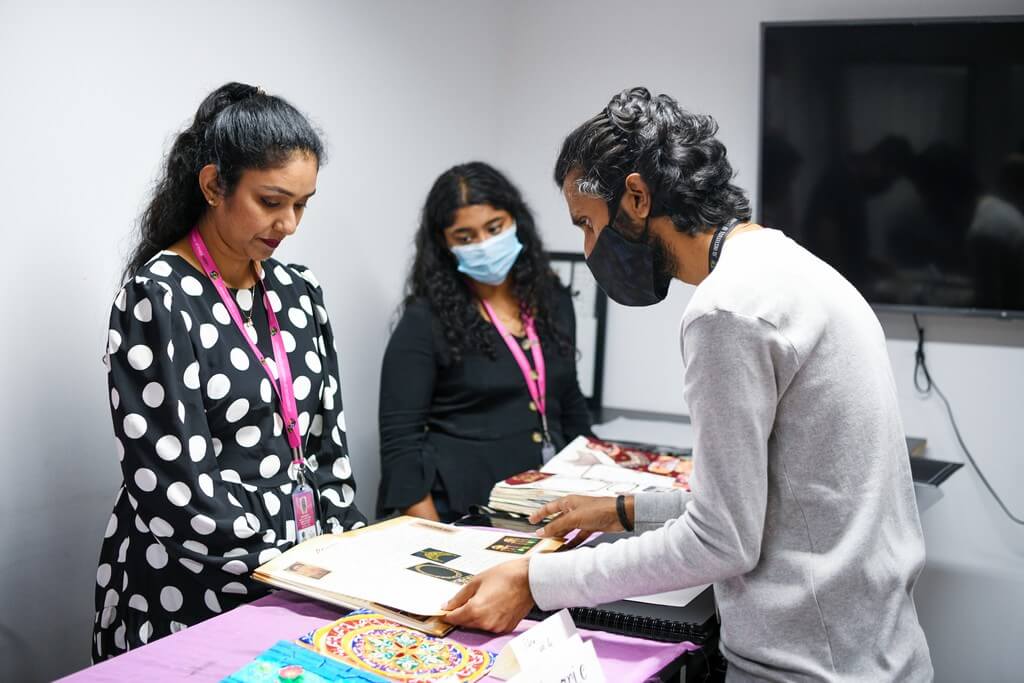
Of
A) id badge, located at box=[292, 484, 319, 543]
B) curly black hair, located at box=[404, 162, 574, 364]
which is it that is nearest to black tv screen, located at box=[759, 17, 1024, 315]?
curly black hair, located at box=[404, 162, 574, 364]

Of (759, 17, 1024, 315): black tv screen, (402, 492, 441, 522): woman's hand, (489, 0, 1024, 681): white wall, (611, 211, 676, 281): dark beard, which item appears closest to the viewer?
(611, 211, 676, 281): dark beard

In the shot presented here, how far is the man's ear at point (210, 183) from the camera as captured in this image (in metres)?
1.66

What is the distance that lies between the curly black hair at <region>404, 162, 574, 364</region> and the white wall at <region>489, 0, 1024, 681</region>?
802 millimetres

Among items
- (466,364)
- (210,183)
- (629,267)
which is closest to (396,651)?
(629,267)

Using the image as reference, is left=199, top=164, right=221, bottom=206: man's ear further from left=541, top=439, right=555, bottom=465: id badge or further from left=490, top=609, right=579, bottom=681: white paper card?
left=541, top=439, right=555, bottom=465: id badge

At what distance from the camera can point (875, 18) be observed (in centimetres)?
277

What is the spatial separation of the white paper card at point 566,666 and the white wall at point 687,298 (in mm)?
2060

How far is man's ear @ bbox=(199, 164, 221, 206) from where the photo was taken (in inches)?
65.5

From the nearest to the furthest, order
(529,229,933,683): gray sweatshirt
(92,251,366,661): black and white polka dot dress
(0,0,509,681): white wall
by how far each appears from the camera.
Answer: (529,229,933,683): gray sweatshirt → (92,251,366,661): black and white polka dot dress → (0,0,509,681): white wall

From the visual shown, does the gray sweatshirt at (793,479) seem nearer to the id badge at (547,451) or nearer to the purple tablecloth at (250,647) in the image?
the purple tablecloth at (250,647)

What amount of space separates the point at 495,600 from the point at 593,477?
2.01 ft

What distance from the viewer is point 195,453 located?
1.51 metres

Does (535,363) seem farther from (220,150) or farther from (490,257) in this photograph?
(220,150)

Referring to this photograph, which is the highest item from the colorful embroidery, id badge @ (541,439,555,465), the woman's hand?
the colorful embroidery
